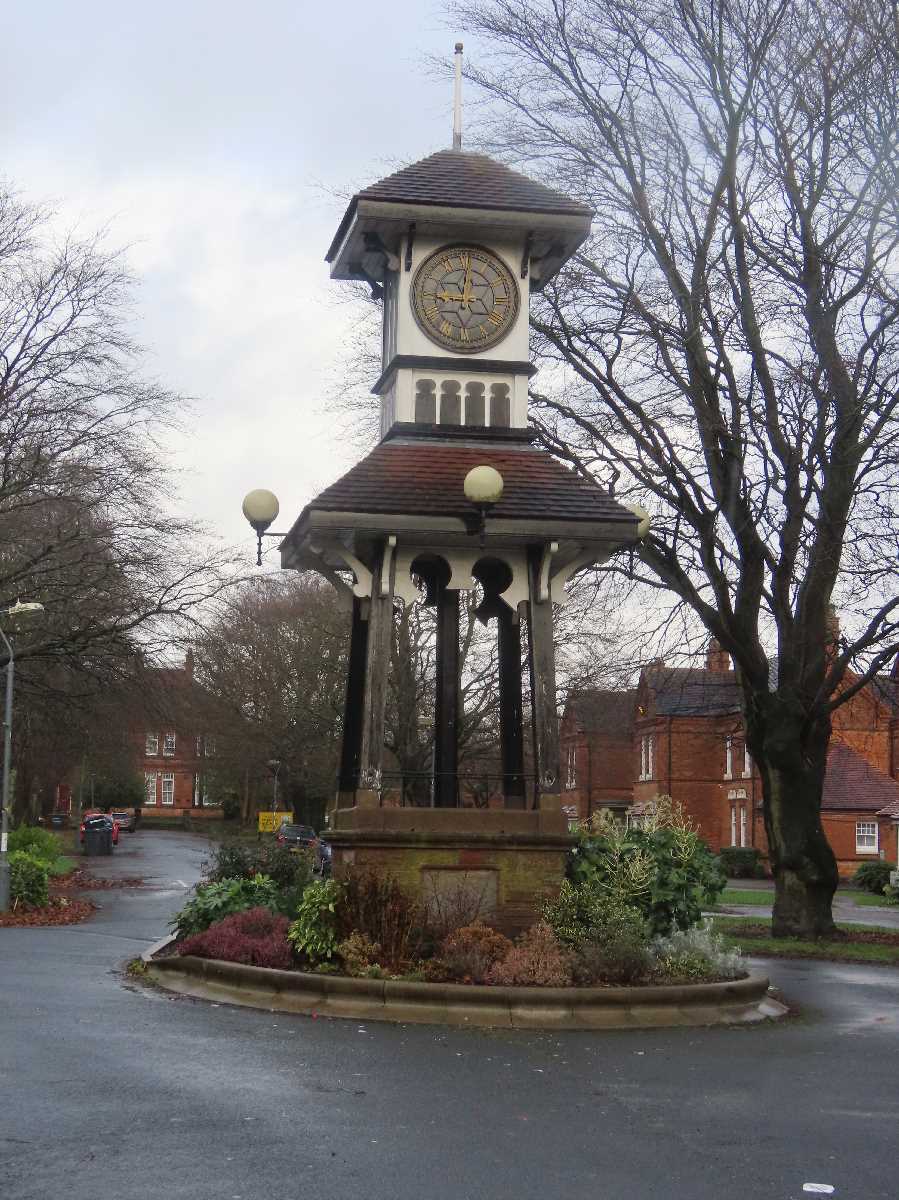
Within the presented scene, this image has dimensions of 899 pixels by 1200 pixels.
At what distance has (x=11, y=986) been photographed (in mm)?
13945

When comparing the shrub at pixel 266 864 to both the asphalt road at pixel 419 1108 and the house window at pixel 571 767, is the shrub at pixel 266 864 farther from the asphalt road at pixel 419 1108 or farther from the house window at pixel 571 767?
the house window at pixel 571 767

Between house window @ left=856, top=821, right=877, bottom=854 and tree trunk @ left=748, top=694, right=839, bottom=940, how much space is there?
42083 mm

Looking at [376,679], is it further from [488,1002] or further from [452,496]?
[488,1002]

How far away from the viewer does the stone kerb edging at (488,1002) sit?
12.4m

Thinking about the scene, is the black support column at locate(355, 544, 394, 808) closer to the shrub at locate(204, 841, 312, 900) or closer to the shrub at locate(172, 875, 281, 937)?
the shrub at locate(172, 875, 281, 937)

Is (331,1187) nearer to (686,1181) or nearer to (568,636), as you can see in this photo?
(686,1181)

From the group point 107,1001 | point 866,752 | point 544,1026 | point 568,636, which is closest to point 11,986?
point 107,1001

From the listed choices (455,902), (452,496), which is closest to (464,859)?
(455,902)

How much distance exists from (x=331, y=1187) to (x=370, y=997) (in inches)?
227

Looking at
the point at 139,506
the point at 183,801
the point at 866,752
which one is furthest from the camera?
the point at 183,801

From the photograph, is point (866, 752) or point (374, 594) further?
point (866, 752)

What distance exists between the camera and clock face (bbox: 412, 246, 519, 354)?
16.7 metres

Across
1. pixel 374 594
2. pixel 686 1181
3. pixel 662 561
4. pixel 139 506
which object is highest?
pixel 139 506

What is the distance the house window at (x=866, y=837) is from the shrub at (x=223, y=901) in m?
53.2
